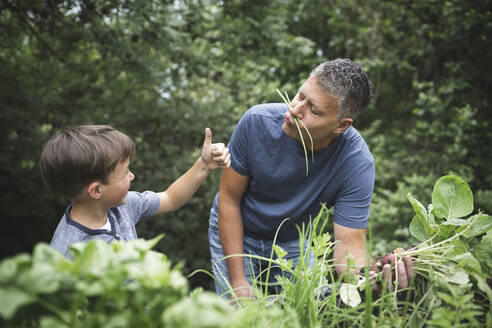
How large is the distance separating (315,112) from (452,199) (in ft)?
2.64

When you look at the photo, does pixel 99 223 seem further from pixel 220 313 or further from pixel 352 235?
pixel 352 235

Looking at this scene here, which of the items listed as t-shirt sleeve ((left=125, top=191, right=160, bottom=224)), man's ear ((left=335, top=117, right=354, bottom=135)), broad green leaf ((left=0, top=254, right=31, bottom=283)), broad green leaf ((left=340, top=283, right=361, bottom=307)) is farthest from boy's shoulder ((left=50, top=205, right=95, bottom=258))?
man's ear ((left=335, top=117, right=354, bottom=135))

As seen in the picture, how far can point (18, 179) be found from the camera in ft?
14.3

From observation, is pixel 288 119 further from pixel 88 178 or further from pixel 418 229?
pixel 88 178

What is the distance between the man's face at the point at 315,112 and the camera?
5.98 feet

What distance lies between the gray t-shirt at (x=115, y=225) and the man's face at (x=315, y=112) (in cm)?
85

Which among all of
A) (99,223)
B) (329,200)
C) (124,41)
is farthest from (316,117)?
(124,41)

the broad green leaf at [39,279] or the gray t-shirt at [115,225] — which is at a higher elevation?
the broad green leaf at [39,279]

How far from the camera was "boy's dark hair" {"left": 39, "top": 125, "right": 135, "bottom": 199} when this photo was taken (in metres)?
1.41

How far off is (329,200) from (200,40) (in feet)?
10.4

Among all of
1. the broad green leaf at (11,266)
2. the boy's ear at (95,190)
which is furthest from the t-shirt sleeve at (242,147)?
the broad green leaf at (11,266)

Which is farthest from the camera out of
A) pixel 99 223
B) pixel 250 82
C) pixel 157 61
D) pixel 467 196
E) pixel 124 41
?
pixel 250 82

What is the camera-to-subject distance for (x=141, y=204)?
174 centimetres

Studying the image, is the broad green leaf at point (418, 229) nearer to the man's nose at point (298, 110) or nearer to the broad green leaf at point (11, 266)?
the man's nose at point (298, 110)
